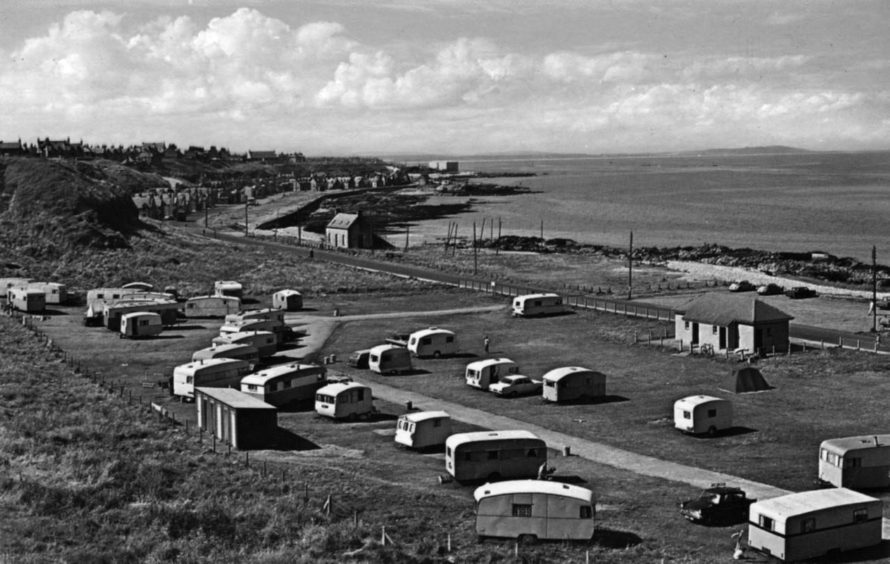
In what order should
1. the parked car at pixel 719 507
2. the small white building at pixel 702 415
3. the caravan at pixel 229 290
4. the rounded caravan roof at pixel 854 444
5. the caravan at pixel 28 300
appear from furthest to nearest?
the caravan at pixel 229 290, the caravan at pixel 28 300, the small white building at pixel 702 415, the rounded caravan roof at pixel 854 444, the parked car at pixel 719 507

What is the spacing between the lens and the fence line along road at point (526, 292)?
46.9 m

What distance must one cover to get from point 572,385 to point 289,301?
2796cm

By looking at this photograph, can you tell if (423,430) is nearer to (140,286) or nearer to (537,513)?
(537,513)

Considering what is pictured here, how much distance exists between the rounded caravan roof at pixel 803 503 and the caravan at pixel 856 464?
11.9 ft

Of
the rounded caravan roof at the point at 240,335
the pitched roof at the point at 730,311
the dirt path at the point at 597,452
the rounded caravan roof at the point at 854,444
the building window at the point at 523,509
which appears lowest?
the dirt path at the point at 597,452

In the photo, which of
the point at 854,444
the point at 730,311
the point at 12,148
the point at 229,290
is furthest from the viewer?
the point at 12,148

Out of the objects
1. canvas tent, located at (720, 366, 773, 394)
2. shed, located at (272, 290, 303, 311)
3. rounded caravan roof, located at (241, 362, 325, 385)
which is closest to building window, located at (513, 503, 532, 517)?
rounded caravan roof, located at (241, 362, 325, 385)

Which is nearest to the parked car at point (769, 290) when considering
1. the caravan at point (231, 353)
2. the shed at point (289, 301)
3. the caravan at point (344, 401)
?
the shed at point (289, 301)

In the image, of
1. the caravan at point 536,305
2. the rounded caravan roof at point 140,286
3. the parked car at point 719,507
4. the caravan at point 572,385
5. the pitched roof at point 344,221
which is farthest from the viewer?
the pitched roof at point 344,221

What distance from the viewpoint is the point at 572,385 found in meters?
37.3

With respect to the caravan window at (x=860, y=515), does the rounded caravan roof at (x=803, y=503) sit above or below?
above

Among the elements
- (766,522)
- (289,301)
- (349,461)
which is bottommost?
(349,461)

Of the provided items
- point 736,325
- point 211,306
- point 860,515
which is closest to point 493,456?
point 860,515

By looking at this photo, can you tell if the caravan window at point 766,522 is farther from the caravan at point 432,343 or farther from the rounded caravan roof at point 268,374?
the caravan at point 432,343
